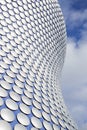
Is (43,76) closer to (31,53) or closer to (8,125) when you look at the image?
(31,53)

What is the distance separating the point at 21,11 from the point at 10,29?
357 cm

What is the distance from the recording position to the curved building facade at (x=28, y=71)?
32.8 ft

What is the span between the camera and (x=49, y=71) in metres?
16.4

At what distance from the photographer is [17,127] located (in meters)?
8.85

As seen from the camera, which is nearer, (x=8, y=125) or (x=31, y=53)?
(x=8, y=125)

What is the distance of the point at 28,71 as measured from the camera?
44.6 feet

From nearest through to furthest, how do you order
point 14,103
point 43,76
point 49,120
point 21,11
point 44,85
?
point 14,103, point 49,120, point 44,85, point 43,76, point 21,11

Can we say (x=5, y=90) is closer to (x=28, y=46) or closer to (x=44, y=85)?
(x=44, y=85)

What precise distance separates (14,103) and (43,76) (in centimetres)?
473

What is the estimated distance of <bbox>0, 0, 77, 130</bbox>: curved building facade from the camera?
9984 mm

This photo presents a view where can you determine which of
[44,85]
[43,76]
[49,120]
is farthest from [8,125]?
[43,76]

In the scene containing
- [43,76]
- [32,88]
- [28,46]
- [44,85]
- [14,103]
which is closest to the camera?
[14,103]

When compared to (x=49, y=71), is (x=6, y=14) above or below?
above

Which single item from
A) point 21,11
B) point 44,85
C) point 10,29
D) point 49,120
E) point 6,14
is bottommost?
point 49,120
